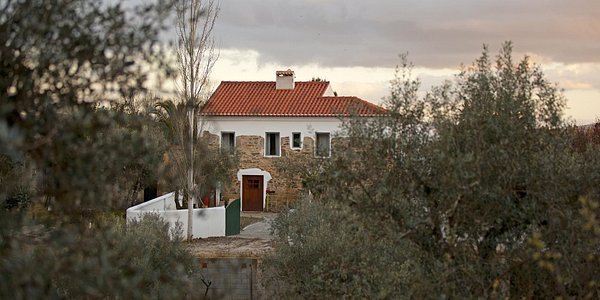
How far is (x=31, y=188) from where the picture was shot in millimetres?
3666

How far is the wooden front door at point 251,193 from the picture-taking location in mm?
39969

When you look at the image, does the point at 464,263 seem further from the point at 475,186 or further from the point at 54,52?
the point at 54,52

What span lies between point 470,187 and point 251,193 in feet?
105

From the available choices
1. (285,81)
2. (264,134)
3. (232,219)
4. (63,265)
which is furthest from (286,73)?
(63,265)

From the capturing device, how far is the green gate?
30172mm

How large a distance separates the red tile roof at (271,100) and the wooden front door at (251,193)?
139 inches

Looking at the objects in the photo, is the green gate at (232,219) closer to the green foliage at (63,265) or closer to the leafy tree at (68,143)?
the leafy tree at (68,143)

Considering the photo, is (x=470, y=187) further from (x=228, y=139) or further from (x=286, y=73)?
(x=286, y=73)

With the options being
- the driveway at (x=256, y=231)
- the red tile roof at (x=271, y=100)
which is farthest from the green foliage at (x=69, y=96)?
the red tile roof at (x=271, y=100)

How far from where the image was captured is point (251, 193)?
40031mm

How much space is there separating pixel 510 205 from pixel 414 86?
7.48 feet

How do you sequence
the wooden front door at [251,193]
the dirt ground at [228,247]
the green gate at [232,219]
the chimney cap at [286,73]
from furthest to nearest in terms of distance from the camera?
the chimney cap at [286,73] → the wooden front door at [251,193] → the green gate at [232,219] → the dirt ground at [228,247]

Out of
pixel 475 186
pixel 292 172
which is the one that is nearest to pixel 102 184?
pixel 475 186

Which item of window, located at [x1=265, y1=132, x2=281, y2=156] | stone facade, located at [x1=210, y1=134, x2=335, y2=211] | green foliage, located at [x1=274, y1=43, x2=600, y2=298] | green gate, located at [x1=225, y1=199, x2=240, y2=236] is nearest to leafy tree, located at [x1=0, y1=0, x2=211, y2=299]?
green foliage, located at [x1=274, y1=43, x2=600, y2=298]
